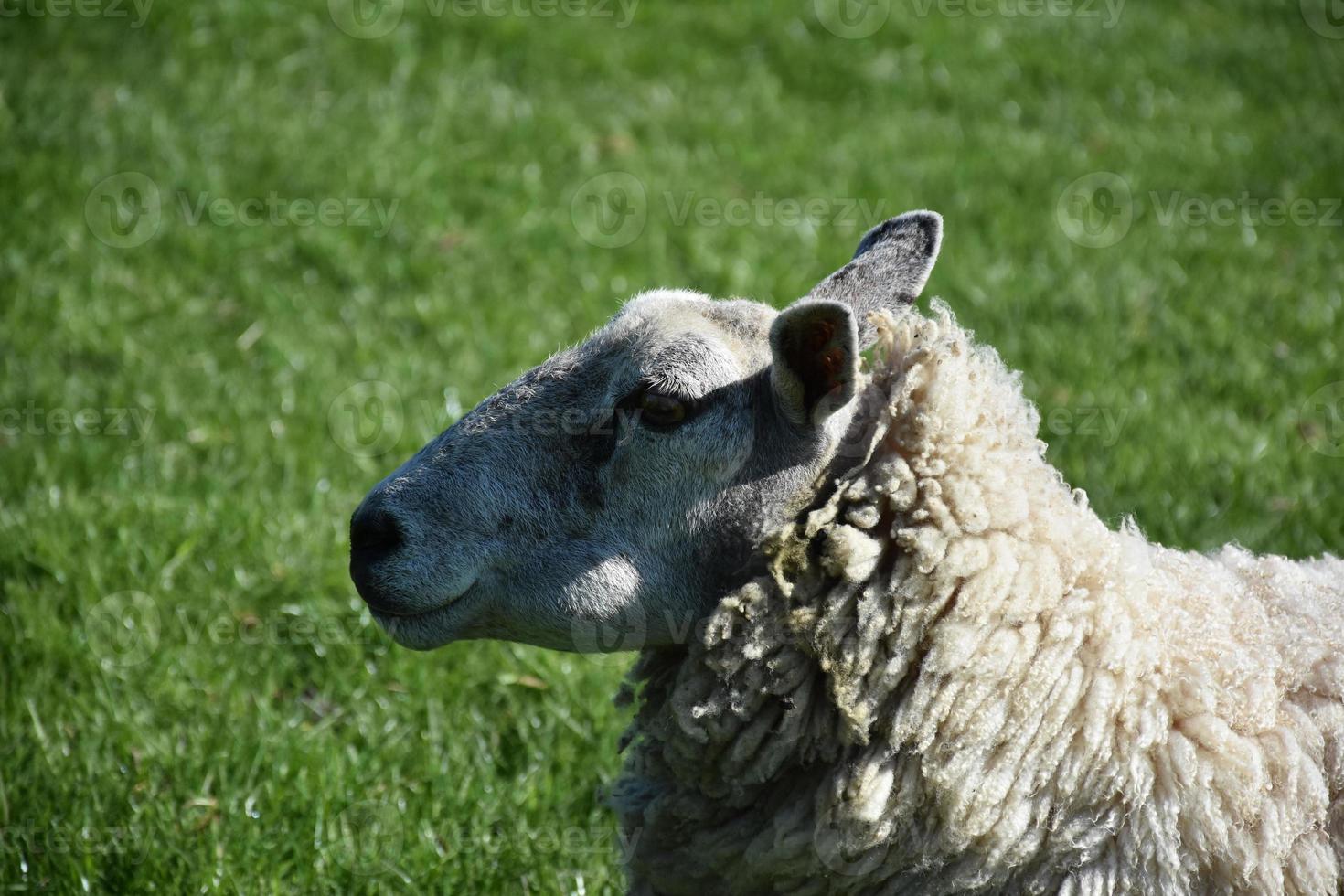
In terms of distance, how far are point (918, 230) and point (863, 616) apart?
3.58 feet

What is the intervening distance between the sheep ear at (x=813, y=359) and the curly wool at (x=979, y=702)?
0.54 ft

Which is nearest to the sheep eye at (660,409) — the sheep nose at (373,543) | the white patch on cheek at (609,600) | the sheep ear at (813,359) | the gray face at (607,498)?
the gray face at (607,498)

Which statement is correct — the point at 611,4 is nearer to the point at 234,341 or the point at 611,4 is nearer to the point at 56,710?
the point at 234,341

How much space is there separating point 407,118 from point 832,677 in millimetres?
6680

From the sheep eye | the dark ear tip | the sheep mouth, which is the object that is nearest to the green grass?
the sheep mouth

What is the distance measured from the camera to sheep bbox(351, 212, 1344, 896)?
258 centimetres

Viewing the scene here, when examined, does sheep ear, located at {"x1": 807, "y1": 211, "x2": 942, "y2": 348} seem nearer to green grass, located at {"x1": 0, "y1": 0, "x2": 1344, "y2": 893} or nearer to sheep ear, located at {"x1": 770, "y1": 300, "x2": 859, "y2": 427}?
sheep ear, located at {"x1": 770, "y1": 300, "x2": 859, "y2": 427}

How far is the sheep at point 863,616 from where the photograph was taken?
2.58m

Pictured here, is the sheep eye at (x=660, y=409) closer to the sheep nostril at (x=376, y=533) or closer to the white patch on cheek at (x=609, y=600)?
the white patch on cheek at (x=609, y=600)

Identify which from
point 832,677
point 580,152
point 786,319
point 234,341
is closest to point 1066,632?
point 832,677

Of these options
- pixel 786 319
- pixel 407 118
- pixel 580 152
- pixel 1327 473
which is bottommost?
pixel 1327 473

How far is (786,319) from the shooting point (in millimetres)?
2570

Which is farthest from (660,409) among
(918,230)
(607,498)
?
(918,230)

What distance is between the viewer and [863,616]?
2.65 metres
